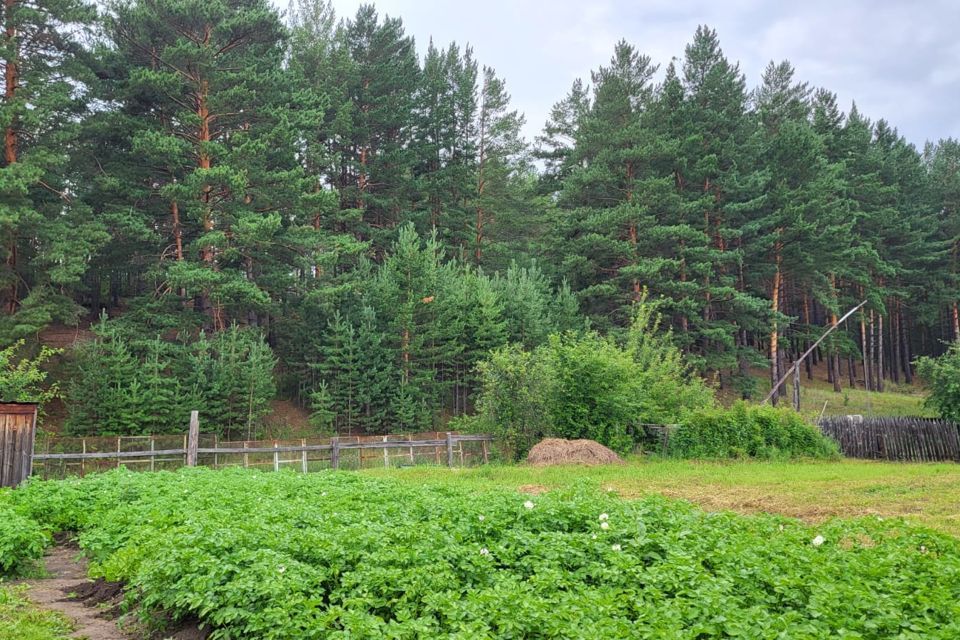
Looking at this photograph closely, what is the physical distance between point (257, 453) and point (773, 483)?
14111 mm

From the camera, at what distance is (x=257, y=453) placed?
2052 centimetres

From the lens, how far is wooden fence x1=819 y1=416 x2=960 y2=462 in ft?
68.1

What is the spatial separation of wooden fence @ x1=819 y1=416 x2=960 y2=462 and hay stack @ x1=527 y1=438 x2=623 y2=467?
26.6ft

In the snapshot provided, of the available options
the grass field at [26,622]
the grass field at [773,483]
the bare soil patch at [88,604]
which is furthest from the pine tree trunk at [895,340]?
the grass field at [26,622]

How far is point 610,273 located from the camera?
3803 cm

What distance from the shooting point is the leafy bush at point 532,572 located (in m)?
4.20

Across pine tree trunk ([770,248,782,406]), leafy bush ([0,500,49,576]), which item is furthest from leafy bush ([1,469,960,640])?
pine tree trunk ([770,248,782,406])

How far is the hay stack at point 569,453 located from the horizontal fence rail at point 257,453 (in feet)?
7.55

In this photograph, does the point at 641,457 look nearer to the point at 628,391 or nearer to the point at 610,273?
the point at 628,391

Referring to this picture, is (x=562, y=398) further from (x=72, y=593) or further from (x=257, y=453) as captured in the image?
(x=72, y=593)

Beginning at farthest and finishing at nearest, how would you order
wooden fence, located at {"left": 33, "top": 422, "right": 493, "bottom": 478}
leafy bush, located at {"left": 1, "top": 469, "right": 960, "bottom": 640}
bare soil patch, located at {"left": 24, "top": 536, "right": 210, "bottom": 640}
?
1. wooden fence, located at {"left": 33, "top": 422, "right": 493, "bottom": 478}
2. bare soil patch, located at {"left": 24, "top": 536, "right": 210, "bottom": 640}
3. leafy bush, located at {"left": 1, "top": 469, "right": 960, "bottom": 640}

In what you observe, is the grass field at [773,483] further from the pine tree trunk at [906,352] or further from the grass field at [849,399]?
the pine tree trunk at [906,352]

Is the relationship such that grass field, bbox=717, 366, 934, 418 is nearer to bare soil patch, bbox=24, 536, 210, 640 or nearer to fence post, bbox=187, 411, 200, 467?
fence post, bbox=187, 411, 200, 467

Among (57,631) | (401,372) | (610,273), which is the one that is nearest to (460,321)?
(401,372)
